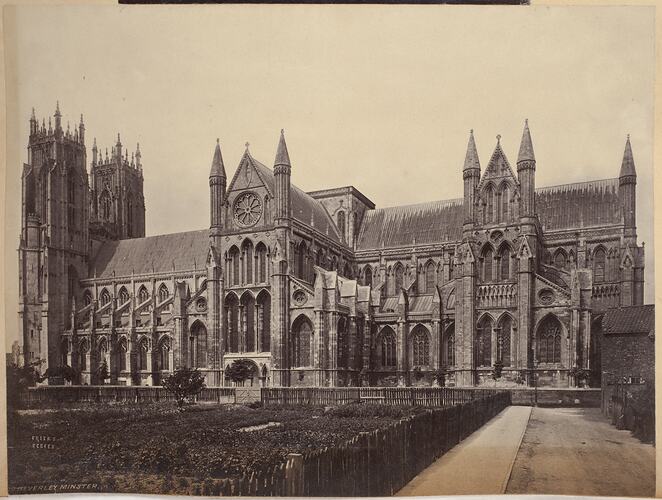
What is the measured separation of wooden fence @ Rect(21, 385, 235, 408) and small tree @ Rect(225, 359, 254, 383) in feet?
5.27

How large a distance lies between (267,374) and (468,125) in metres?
11.5

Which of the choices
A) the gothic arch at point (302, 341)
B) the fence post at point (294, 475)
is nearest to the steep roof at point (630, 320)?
the fence post at point (294, 475)

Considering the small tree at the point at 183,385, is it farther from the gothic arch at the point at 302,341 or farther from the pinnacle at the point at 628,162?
the pinnacle at the point at 628,162

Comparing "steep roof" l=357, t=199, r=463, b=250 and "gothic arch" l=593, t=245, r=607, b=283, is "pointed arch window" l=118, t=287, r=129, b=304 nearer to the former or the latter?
"steep roof" l=357, t=199, r=463, b=250

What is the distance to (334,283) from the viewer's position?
928 inches

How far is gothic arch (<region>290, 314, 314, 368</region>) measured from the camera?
2238 centimetres

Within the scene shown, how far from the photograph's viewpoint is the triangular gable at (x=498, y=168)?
14258mm

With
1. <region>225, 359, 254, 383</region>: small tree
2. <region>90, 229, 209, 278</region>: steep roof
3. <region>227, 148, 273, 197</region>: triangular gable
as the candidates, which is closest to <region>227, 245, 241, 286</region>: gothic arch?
<region>90, 229, 209, 278</region>: steep roof

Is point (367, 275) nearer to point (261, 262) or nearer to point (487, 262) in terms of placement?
point (487, 262)

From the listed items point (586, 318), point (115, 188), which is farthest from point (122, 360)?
point (586, 318)

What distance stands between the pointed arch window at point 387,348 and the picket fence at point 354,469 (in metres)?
13.1

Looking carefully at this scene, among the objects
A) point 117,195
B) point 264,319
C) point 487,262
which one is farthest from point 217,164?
point 487,262

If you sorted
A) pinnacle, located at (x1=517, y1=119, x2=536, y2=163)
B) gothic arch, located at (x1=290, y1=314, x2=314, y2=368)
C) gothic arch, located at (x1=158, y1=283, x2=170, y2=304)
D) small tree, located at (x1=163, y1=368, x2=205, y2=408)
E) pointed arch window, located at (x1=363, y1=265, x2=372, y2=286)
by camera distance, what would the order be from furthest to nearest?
pointed arch window, located at (x1=363, y1=265, x2=372, y2=286) → gothic arch, located at (x1=158, y1=283, x2=170, y2=304) → gothic arch, located at (x1=290, y1=314, x2=314, y2=368) → small tree, located at (x1=163, y1=368, x2=205, y2=408) → pinnacle, located at (x1=517, y1=119, x2=536, y2=163)

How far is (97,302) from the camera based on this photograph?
62.9 feet
